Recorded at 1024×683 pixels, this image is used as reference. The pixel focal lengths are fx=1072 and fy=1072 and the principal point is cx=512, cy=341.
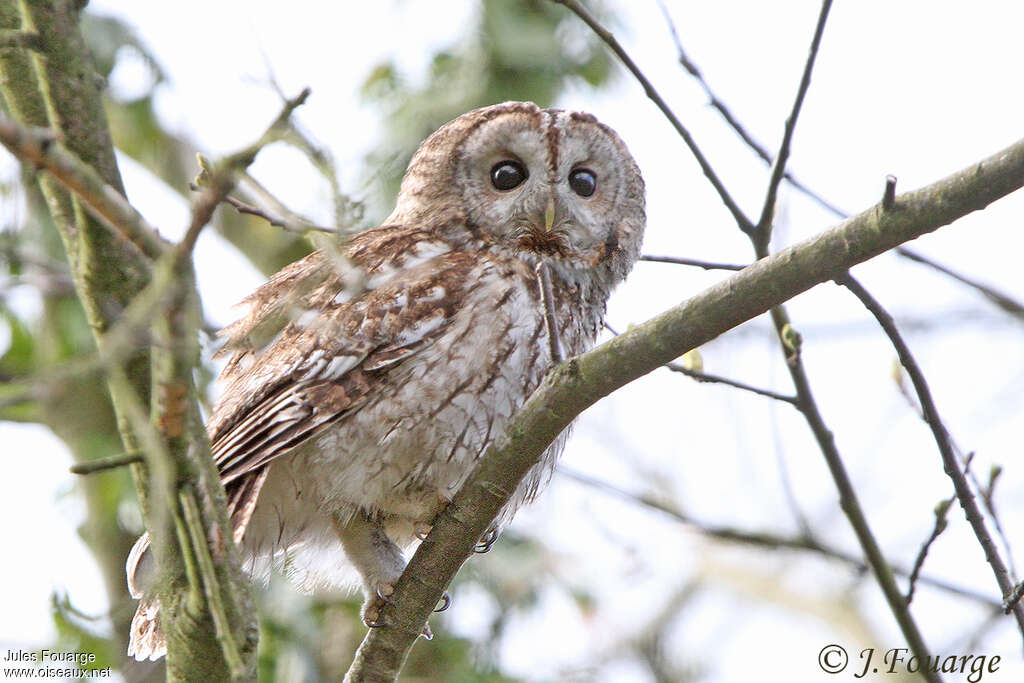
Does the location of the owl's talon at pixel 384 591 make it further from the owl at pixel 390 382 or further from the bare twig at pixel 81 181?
the bare twig at pixel 81 181

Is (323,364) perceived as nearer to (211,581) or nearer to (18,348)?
(211,581)

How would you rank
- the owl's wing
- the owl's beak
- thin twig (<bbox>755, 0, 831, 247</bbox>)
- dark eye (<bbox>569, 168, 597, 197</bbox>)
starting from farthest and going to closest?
1. dark eye (<bbox>569, 168, 597, 197</bbox>)
2. the owl's beak
3. the owl's wing
4. thin twig (<bbox>755, 0, 831, 247</bbox>)

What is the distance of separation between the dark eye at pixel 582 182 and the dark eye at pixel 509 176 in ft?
0.59

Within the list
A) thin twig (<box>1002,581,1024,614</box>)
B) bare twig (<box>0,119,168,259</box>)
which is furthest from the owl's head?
bare twig (<box>0,119,168,259</box>)

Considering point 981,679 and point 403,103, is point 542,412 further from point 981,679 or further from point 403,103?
point 403,103

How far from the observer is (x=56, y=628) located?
3.26 metres

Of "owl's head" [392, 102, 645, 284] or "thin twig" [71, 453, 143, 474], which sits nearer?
"thin twig" [71, 453, 143, 474]

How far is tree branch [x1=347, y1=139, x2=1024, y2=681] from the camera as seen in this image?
1.83 meters

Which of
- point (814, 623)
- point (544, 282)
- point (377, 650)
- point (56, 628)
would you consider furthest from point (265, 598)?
point (814, 623)

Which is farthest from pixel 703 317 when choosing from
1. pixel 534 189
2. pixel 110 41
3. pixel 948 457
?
pixel 110 41

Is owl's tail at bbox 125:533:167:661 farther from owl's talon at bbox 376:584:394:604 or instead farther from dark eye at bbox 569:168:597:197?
dark eye at bbox 569:168:597:197

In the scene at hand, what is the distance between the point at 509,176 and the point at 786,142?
120cm

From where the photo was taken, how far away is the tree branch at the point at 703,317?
183 cm

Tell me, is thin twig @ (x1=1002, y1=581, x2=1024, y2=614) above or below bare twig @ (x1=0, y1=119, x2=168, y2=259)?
above
